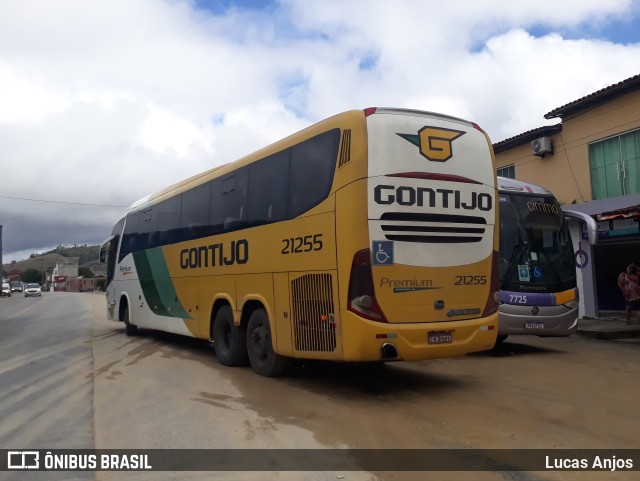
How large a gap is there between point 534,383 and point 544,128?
12.2 metres

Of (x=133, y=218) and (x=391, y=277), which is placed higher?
(x=133, y=218)

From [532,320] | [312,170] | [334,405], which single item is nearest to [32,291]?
[532,320]

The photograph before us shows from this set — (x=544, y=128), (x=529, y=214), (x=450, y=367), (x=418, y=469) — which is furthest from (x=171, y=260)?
(x=544, y=128)

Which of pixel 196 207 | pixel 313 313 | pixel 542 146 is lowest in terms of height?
pixel 313 313

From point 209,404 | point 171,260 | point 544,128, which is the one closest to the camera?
point 209,404

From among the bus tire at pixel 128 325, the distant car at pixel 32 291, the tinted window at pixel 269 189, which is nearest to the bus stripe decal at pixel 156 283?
the bus tire at pixel 128 325

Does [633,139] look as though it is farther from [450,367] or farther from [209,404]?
[209,404]

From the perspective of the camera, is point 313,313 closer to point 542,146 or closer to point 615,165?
point 615,165

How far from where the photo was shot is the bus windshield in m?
10.6

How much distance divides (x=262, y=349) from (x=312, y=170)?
9.71 ft

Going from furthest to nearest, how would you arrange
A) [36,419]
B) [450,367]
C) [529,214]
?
1. [529,214]
2. [450,367]
3. [36,419]

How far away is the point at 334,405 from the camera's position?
6.87 m

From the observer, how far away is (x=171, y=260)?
1218 centimetres

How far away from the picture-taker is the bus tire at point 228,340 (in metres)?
9.42
